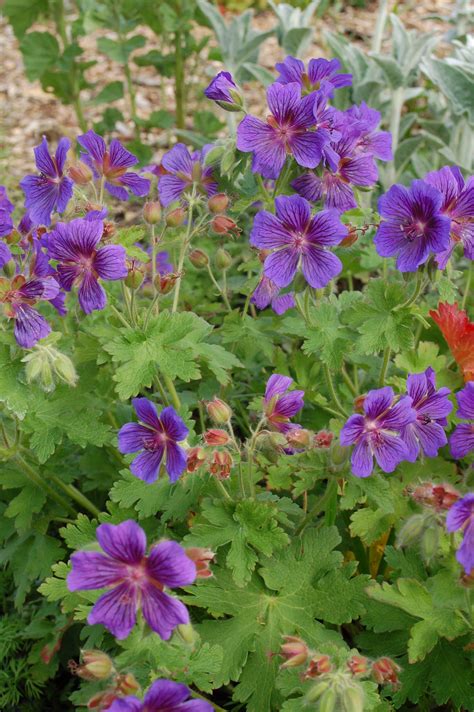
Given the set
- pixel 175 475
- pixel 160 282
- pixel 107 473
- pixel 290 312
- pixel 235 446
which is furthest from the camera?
pixel 290 312

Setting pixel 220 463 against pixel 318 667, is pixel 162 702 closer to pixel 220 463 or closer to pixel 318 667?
pixel 318 667

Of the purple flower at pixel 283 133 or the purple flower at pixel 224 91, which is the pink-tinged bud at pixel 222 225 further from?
the purple flower at pixel 224 91

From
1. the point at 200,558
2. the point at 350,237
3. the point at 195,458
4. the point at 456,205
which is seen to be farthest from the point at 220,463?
the point at 456,205

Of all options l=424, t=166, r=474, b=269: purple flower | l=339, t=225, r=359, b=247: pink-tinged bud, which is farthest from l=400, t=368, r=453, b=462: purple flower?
l=339, t=225, r=359, b=247: pink-tinged bud

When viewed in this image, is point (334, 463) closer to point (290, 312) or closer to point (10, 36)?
point (290, 312)

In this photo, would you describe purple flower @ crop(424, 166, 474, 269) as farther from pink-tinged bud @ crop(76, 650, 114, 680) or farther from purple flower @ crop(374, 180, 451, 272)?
pink-tinged bud @ crop(76, 650, 114, 680)

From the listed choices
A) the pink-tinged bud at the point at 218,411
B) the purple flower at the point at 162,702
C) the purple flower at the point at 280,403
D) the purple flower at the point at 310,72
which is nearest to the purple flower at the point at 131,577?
the purple flower at the point at 162,702

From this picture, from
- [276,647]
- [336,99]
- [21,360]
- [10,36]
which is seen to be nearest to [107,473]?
[21,360]
